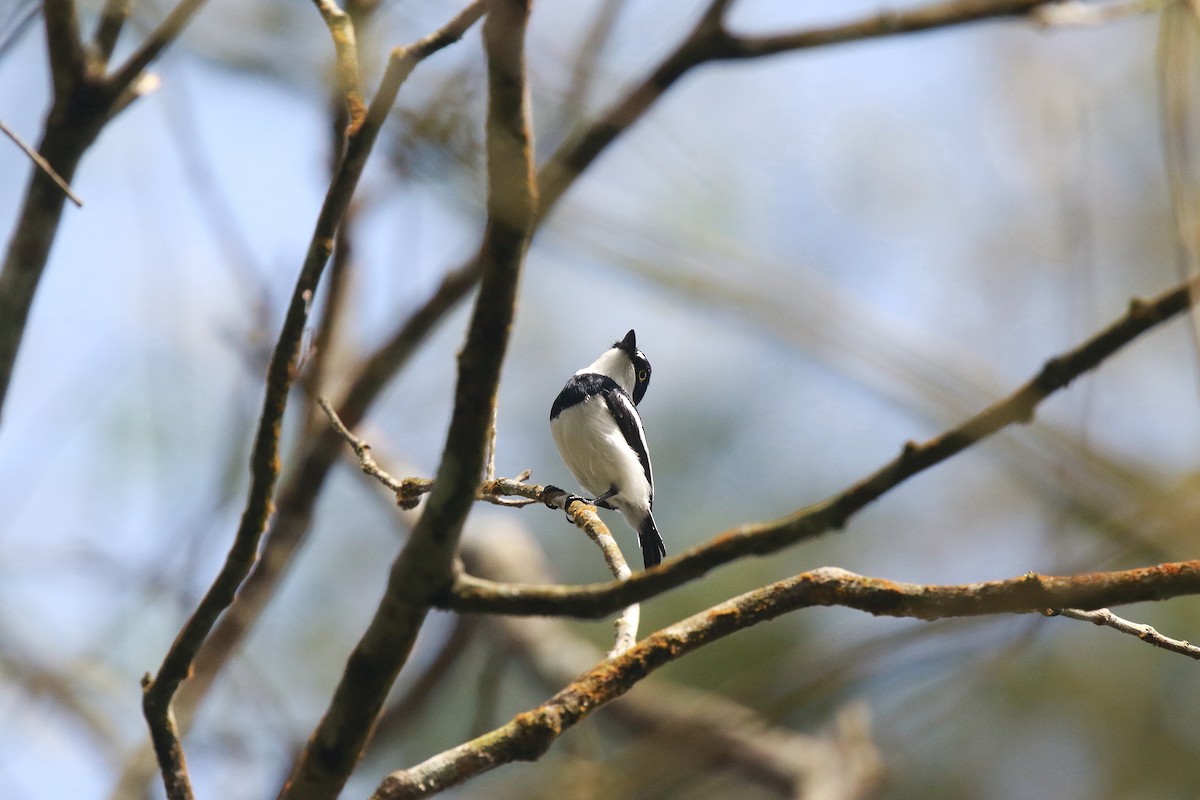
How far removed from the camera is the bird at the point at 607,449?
14.9 ft

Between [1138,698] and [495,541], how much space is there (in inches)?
224

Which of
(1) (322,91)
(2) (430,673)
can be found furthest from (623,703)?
(1) (322,91)

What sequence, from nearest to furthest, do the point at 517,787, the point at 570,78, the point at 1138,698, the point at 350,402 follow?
1. the point at 570,78
2. the point at 517,787
3. the point at 350,402
4. the point at 1138,698

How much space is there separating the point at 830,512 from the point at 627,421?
3576 millimetres

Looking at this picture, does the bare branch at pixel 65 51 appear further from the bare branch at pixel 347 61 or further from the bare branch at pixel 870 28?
the bare branch at pixel 870 28

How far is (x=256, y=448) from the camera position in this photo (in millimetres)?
1933

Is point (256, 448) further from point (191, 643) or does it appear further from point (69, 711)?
point (69, 711)

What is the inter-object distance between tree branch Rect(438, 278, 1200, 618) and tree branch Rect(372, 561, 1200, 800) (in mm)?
339

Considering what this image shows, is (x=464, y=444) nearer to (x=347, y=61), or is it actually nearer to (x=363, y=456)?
(x=363, y=456)

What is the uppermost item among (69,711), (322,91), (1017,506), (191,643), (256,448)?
(1017,506)

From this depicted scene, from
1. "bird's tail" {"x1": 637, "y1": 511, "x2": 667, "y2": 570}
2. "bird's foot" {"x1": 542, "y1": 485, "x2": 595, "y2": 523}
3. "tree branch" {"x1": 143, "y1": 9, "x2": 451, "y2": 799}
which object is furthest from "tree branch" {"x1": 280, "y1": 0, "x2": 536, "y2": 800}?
"bird's tail" {"x1": 637, "y1": 511, "x2": 667, "y2": 570}

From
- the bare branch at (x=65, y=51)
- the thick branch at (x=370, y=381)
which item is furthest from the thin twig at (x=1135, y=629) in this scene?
the bare branch at (x=65, y=51)

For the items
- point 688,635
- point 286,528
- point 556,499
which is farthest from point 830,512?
point 286,528

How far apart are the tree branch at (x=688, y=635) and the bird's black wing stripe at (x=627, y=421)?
2.98 metres
